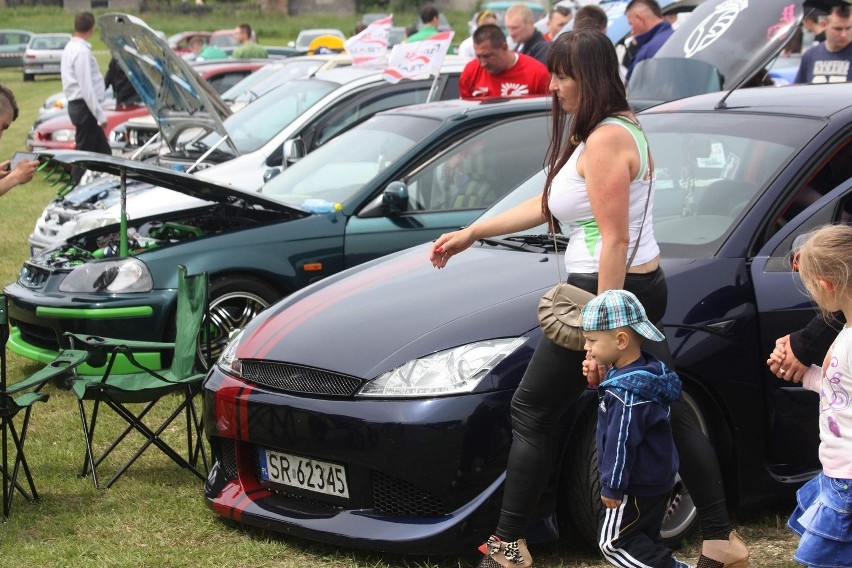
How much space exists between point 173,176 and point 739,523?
3362 mm

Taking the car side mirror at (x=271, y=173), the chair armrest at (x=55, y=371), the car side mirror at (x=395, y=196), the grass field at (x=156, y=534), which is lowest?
the grass field at (x=156, y=534)

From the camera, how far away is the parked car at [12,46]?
46125 mm

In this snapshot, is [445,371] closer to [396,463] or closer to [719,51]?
[396,463]

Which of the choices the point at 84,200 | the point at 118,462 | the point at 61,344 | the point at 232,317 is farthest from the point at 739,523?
the point at 84,200

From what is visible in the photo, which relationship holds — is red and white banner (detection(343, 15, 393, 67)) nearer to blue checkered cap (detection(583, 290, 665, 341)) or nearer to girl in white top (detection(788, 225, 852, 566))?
blue checkered cap (detection(583, 290, 665, 341))

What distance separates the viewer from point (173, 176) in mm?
6188

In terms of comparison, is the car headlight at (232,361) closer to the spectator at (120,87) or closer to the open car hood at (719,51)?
the open car hood at (719,51)

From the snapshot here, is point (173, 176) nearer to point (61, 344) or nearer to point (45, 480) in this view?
point (61, 344)

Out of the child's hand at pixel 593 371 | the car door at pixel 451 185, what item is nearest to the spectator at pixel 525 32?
the car door at pixel 451 185

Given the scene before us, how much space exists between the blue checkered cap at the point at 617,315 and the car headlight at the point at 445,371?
0.59 meters

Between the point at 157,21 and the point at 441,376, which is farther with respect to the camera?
the point at 157,21

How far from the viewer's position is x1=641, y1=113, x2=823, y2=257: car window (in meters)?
4.38

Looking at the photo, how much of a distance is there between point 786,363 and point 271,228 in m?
3.71

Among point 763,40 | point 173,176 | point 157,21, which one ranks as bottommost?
point 157,21
